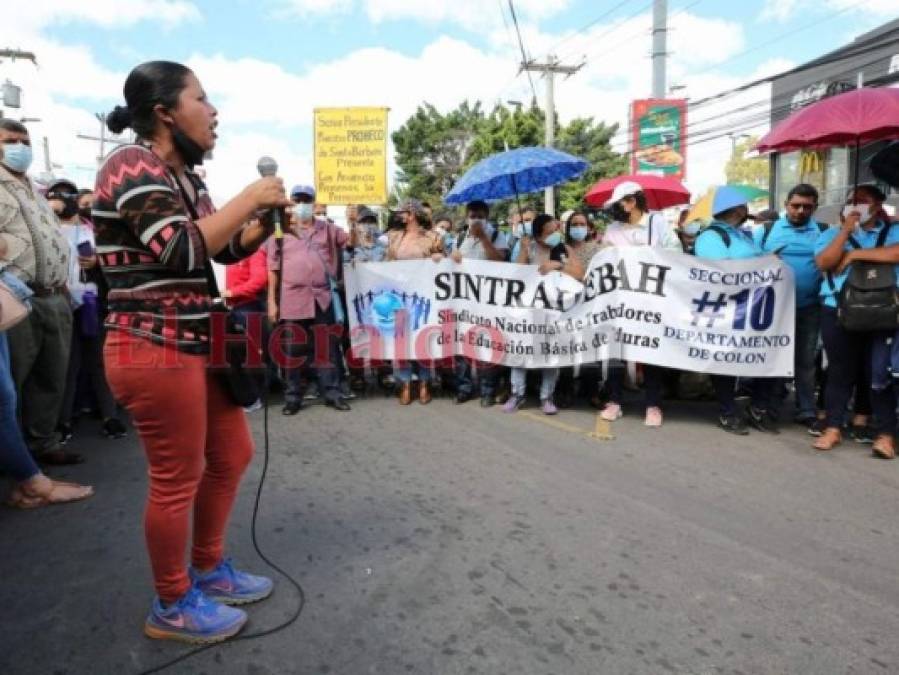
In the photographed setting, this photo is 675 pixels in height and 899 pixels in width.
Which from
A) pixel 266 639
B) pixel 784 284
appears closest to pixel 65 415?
pixel 266 639

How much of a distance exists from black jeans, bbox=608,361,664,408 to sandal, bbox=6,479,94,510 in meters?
4.18

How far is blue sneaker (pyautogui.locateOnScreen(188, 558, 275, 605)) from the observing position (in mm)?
2480

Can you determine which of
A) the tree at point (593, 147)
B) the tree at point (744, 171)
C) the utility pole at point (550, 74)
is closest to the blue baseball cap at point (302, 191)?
the utility pole at point (550, 74)

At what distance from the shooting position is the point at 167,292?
210 cm

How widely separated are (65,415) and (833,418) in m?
5.75

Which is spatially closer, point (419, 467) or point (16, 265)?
point (16, 265)

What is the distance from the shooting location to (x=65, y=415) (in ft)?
15.9

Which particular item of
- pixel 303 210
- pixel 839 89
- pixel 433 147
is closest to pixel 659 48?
pixel 433 147

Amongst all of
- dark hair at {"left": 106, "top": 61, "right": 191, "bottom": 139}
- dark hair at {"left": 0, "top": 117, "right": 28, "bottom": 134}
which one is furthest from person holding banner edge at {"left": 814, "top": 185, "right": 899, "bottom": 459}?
dark hair at {"left": 0, "top": 117, "right": 28, "bottom": 134}

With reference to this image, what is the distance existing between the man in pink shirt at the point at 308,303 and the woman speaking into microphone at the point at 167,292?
3621mm

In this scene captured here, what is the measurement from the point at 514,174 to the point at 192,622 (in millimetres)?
5285

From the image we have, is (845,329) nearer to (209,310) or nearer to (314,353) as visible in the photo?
(314,353)

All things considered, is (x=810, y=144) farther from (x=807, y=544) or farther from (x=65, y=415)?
(x=65, y=415)

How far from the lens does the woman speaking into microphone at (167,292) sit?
1971 millimetres
